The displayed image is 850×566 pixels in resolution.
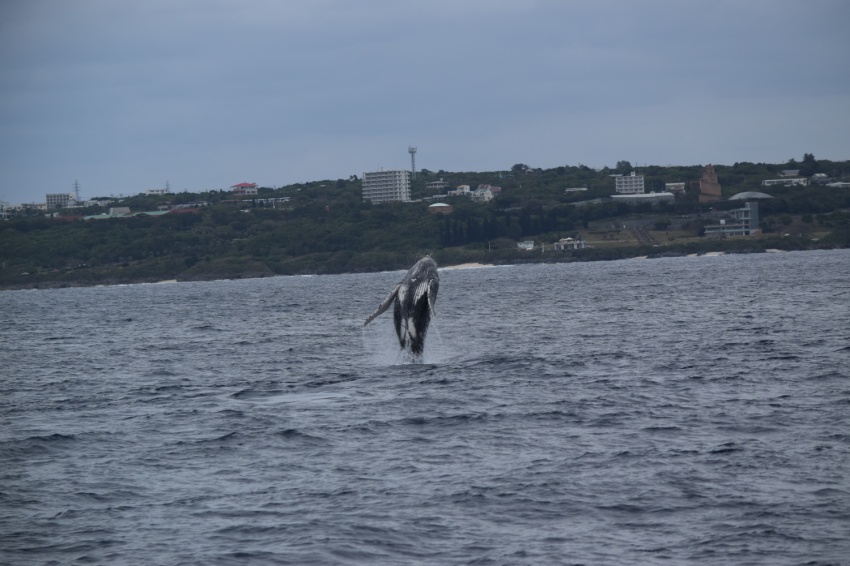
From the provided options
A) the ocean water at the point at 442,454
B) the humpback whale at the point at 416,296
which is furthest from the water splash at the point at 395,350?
the humpback whale at the point at 416,296

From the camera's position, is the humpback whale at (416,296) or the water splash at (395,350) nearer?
the humpback whale at (416,296)

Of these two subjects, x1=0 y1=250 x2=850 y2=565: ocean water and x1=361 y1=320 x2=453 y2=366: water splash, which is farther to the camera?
x1=361 y1=320 x2=453 y2=366: water splash

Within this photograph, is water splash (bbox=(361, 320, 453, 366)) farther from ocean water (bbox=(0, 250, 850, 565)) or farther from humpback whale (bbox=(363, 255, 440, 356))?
humpback whale (bbox=(363, 255, 440, 356))

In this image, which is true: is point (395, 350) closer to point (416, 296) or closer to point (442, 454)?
point (416, 296)

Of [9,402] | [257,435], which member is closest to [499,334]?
[9,402]

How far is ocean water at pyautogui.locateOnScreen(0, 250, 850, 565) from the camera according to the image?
Result: 17.4 metres

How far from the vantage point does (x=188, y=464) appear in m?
22.9

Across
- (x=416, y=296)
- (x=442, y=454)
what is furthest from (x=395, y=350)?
(x=442, y=454)

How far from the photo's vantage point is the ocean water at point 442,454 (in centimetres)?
1741

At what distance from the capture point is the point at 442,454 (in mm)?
22922

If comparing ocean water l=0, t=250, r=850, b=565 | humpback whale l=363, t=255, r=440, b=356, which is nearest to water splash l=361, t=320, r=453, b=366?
ocean water l=0, t=250, r=850, b=565

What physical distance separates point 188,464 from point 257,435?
288 cm

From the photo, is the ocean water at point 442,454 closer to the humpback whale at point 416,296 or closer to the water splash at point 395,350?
the water splash at point 395,350

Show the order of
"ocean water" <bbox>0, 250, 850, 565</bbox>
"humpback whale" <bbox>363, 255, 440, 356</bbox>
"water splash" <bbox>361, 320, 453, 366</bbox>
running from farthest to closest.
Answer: "water splash" <bbox>361, 320, 453, 366</bbox>, "humpback whale" <bbox>363, 255, 440, 356</bbox>, "ocean water" <bbox>0, 250, 850, 565</bbox>
